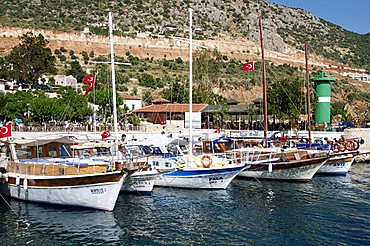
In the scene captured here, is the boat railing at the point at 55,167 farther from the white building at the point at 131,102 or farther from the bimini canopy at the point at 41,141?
the white building at the point at 131,102

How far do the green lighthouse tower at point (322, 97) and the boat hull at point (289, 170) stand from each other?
2408cm

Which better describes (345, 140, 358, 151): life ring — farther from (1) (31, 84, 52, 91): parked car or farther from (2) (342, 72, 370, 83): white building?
(2) (342, 72, 370, 83): white building

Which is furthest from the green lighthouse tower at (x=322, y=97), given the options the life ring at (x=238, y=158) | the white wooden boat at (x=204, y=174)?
the white wooden boat at (x=204, y=174)

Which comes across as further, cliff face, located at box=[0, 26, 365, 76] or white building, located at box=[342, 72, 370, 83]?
white building, located at box=[342, 72, 370, 83]

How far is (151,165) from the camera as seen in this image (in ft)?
94.5

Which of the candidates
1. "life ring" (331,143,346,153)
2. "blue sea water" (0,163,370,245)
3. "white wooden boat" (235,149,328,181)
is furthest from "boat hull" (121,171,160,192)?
"life ring" (331,143,346,153)

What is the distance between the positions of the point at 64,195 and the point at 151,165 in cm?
648

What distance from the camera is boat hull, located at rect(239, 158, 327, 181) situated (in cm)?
3341

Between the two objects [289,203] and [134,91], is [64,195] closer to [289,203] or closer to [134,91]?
[289,203]

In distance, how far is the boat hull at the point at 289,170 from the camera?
33406mm

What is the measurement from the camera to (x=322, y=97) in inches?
2217

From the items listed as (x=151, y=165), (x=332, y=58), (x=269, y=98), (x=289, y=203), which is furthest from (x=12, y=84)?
(x=332, y=58)

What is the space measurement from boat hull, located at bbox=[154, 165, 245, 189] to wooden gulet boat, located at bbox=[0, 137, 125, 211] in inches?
256

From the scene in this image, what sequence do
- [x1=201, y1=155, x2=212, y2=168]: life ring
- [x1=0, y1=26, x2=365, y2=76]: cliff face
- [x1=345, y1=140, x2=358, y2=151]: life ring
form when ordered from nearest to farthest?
[x1=201, y1=155, x2=212, y2=168]: life ring
[x1=345, y1=140, x2=358, y2=151]: life ring
[x1=0, y1=26, x2=365, y2=76]: cliff face
